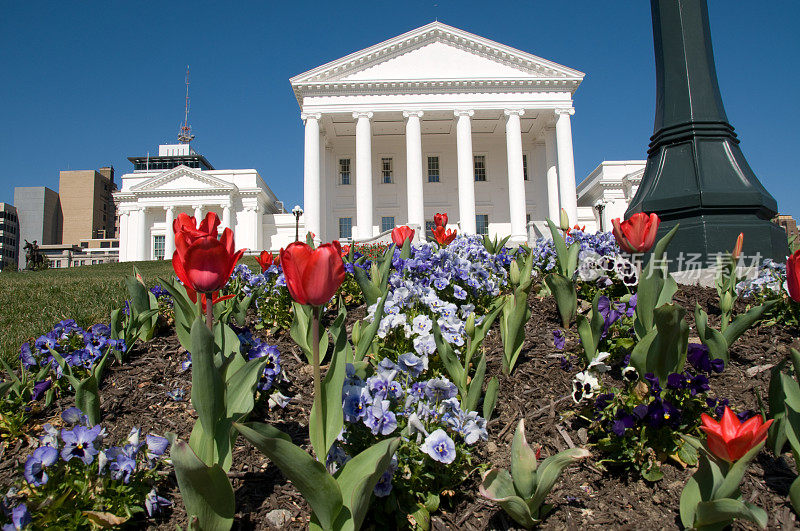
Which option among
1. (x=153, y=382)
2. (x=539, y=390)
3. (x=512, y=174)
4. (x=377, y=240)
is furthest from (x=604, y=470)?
(x=512, y=174)

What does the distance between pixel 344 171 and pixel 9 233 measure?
92.1 metres

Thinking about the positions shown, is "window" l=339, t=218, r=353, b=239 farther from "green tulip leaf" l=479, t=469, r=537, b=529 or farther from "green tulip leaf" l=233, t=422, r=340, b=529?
"green tulip leaf" l=233, t=422, r=340, b=529

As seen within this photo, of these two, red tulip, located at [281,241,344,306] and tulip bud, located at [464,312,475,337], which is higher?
red tulip, located at [281,241,344,306]

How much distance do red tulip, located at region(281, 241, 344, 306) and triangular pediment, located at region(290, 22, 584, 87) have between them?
100 ft

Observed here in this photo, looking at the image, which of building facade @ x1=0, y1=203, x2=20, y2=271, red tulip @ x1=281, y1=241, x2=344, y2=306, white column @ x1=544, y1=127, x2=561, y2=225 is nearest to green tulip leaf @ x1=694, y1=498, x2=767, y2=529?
red tulip @ x1=281, y1=241, x2=344, y2=306

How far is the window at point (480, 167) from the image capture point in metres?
36.6

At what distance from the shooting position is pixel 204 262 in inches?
61.6

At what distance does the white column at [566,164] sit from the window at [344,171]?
15.4m

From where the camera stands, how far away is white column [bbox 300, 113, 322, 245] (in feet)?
94.8

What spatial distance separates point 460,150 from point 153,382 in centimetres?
2814

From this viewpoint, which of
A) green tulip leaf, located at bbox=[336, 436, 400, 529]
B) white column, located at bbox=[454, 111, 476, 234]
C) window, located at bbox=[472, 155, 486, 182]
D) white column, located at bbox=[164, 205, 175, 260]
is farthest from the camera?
white column, located at bbox=[164, 205, 175, 260]

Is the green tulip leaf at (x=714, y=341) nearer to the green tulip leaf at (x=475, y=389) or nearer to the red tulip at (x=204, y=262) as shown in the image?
the green tulip leaf at (x=475, y=389)

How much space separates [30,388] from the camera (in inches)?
110

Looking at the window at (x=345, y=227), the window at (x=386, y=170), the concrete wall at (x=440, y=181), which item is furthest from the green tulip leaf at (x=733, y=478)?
the window at (x=386, y=170)
